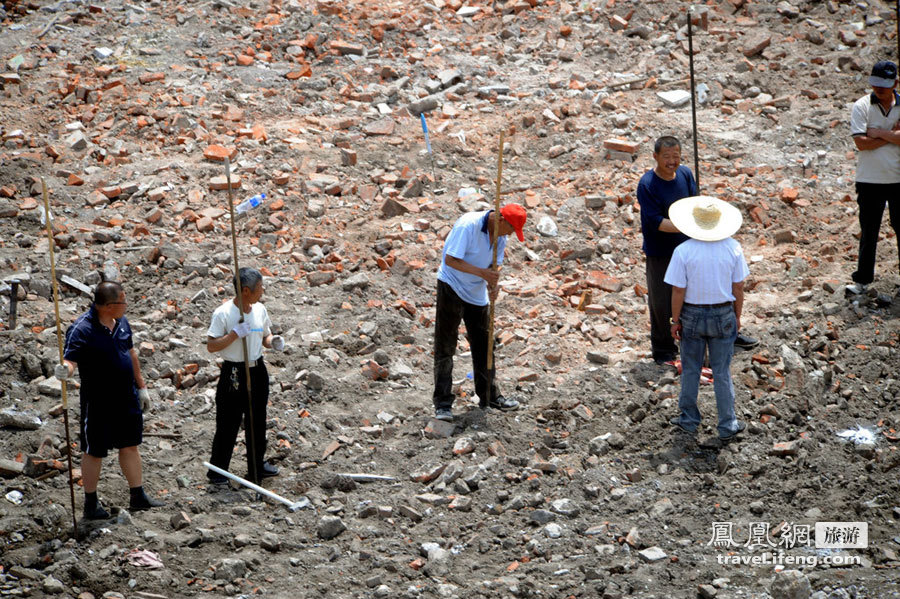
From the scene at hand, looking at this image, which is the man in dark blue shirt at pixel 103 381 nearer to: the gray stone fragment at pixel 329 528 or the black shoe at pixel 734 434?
the gray stone fragment at pixel 329 528

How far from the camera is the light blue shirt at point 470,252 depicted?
6.62 metres

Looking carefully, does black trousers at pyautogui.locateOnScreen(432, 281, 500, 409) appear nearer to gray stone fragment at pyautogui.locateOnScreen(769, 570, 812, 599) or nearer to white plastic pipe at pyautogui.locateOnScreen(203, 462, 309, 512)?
white plastic pipe at pyautogui.locateOnScreen(203, 462, 309, 512)

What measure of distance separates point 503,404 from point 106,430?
298 cm

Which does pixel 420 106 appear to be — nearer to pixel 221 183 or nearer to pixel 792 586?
pixel 221 183

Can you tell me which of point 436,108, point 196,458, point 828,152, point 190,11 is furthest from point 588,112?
point 196,458

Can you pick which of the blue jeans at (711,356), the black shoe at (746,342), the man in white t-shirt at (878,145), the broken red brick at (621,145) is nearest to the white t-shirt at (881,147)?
the man in white t-shirt at (878,145)

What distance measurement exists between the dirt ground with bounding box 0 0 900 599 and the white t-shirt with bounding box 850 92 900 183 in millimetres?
994

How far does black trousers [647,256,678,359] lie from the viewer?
7.47 meters

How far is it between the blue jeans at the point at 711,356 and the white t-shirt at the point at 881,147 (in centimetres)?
241

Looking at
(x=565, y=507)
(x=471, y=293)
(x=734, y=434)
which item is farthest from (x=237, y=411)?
(x=734, y=434)

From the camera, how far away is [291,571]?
5.40m

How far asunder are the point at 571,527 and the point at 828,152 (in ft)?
22.5

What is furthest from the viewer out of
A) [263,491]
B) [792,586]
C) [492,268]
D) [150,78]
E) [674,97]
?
[150,78]

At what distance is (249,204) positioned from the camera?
9.58 m
